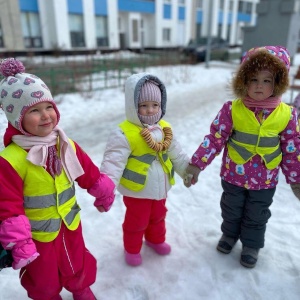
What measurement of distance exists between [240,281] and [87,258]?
3.64 feet

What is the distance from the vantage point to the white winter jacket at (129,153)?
1.96 m

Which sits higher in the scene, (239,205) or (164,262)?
(239,205)

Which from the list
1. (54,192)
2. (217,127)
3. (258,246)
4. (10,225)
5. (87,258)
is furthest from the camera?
(258,246)

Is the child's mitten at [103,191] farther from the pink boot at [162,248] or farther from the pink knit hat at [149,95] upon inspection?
the pink boot at [162,248]

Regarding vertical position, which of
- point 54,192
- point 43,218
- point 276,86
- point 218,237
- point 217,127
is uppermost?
point 276,86

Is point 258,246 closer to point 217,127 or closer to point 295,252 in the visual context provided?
point 295,252

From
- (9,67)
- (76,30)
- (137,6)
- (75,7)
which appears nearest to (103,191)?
(9,67)

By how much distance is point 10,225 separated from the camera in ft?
4.58

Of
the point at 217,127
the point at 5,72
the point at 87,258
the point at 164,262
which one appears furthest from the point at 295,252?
the point at 5,72

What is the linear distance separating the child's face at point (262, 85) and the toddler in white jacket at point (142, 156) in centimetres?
58

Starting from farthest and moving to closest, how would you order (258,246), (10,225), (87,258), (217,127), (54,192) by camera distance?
(258,246), (217,127), (87,258), (54,192), (10,225)

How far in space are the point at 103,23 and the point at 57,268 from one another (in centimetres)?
2251

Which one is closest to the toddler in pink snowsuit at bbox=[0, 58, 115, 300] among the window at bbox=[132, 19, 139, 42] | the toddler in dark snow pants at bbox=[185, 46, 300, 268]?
the toddler in dark snow pants at bbox=[185, 46, 300, 268]

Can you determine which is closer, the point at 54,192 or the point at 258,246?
the point at 54,192
